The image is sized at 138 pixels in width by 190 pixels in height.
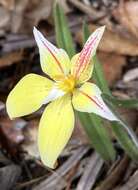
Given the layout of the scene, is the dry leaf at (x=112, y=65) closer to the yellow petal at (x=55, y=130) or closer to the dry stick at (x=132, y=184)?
the dry stick at (x=132, y=184)

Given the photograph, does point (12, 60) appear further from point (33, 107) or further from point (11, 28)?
point (33, 107)

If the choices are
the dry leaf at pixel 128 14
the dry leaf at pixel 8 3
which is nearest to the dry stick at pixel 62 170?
the dry leaf at pixel 128 14

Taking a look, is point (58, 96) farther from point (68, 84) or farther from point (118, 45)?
point (118, 45)

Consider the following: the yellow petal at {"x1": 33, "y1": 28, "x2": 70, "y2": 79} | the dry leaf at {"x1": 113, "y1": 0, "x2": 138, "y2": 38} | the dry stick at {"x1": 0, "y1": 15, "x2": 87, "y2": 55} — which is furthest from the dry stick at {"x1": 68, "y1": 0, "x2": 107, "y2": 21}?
the yellow petal at {"x1": 33, "y1": 28, "x2": 70, "y2": 79}

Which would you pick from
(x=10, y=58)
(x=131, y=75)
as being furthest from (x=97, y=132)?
(x=10, y=58)

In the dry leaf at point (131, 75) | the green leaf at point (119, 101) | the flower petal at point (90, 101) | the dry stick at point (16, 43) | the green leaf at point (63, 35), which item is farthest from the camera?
the dry stick at point (16, 43)

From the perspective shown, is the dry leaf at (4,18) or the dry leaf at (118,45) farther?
the dry leaf at (4,18)
